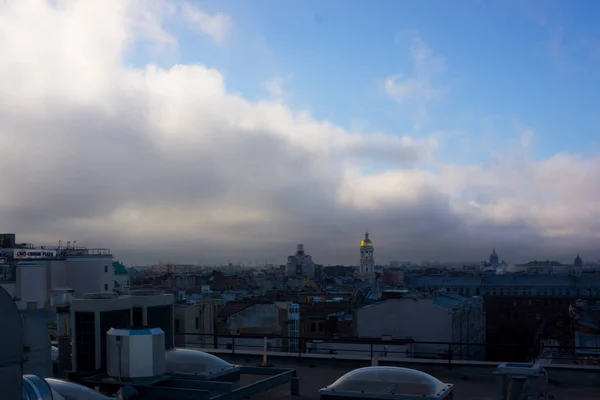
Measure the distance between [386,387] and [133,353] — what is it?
10.4 feet

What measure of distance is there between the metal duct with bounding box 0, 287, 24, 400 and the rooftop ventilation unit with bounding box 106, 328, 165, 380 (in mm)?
4120

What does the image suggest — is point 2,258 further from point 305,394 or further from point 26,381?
point 26,381

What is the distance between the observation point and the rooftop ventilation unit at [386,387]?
7062 mm

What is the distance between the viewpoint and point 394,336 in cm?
3356

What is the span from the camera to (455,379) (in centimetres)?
1089

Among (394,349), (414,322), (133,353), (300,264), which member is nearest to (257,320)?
(414,322)

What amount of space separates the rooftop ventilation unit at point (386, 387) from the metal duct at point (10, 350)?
3936 millimetres

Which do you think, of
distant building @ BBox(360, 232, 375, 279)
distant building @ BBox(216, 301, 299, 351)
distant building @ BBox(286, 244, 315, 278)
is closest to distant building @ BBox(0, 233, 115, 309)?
distant building @ BBox(216, 301, 299, 351)

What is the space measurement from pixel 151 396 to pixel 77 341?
208 centimetres

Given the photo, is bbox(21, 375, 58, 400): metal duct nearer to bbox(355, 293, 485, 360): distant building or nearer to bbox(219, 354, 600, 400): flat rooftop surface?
bbox(219, 354, 600, 400): flat rooftop surface

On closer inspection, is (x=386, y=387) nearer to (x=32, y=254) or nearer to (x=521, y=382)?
(x=521, y=382)

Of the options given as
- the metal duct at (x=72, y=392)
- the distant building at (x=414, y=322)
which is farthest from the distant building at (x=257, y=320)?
the metal duct at (x=72, y=392)

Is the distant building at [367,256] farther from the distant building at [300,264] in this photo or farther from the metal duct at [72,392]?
the metal duct at [72,392]

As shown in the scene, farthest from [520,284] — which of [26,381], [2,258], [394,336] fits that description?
[26,381]
